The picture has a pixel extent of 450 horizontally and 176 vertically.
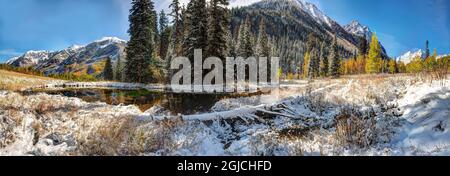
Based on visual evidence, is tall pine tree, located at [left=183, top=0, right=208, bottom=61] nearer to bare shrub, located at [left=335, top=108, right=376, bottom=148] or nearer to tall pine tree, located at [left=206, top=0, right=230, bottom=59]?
tall pine tree, located at [left=206, top=0, right=230, bottom=59]

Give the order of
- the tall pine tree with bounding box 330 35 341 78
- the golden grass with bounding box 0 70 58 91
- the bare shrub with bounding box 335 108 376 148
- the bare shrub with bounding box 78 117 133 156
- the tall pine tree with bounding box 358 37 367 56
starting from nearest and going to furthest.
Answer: the bare shrub with bounding box 78 117 133 156
the bare shrub with bounding box 335 108 376 148
the golden grass with bounding box 0 70 58 91
the tall pine tree with bounding box 330 35 341 78
the tall pine tree with bounding box 358 37 367 56

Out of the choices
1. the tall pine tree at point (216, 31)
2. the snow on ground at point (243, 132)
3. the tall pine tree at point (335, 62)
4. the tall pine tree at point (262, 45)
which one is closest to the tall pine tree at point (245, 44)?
the tall pine tree at point (262, 45)

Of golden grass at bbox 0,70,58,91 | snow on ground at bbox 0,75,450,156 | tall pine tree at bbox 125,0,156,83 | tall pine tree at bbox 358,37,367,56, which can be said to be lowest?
snow on ground at bbox 0,75,450,156

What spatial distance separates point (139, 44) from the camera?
119 feet

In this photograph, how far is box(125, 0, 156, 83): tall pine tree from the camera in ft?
119

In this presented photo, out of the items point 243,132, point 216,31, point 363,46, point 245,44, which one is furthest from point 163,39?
point 363,46

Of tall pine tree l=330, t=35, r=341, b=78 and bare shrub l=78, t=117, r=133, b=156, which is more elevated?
tall pine tree l=330, t=35, r=341, b=78

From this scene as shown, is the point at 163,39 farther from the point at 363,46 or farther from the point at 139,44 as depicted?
the point at 363,46

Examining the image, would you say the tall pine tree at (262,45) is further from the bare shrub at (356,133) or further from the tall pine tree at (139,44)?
the bare shrub at (356,133)

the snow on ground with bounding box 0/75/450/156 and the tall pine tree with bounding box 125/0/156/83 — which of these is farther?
the tall pine tree with bounding box 125/0/156/83

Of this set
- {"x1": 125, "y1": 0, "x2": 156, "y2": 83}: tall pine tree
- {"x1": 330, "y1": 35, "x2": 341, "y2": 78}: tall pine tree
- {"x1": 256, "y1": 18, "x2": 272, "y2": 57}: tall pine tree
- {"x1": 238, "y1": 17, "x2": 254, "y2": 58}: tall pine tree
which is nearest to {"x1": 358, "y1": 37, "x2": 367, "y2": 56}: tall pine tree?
{"x1": 330, "y1": 35, "x2": 341, "y2": 78}: tall pine tree

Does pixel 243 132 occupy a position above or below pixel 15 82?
below

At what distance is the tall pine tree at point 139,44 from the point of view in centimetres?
3625

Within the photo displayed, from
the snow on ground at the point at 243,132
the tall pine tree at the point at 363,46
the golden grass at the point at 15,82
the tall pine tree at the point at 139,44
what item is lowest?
the snow on ground at the point at 243,132
